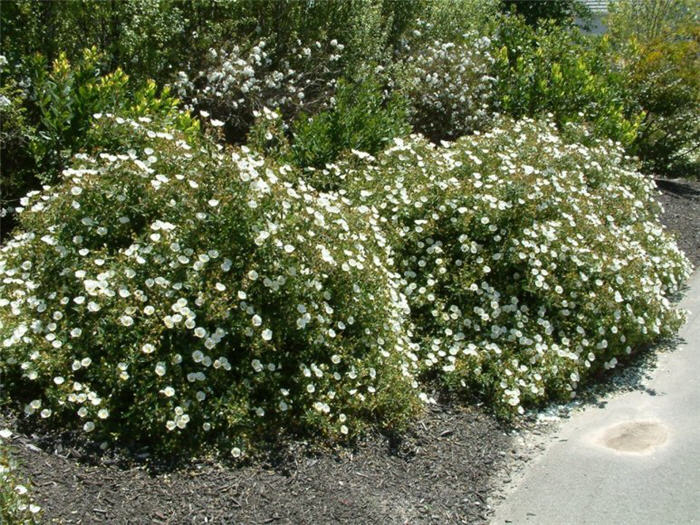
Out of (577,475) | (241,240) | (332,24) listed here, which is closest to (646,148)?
(332,24)

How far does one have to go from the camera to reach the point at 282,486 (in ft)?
11.5

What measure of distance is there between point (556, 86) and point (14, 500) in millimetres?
8372

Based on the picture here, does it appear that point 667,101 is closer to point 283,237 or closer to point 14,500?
point 283,237

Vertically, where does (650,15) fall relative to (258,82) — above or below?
above

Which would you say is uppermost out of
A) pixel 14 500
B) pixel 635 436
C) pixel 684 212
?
pixel 14 500

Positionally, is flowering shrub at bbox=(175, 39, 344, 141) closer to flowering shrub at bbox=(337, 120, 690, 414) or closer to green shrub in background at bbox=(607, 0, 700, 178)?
flowering shrub at bbox=(337, 120, 690, 414)

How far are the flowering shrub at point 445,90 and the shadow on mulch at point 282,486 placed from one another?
5.52m

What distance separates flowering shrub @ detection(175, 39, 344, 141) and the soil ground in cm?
378

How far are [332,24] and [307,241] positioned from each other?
4.86 m

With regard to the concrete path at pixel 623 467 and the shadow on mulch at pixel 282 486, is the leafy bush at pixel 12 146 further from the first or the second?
the concrete path at pixel 623 467

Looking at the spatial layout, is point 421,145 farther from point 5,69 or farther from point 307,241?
point 5,69

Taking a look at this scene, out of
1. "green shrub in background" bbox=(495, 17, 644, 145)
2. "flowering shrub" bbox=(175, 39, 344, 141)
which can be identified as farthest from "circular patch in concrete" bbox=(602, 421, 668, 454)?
"green shrub in background" bbox=(495, 17, 644, 145)

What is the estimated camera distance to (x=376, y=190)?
18.4ft

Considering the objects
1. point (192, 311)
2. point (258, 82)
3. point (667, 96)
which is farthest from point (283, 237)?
point (667, 96)
